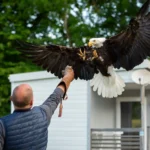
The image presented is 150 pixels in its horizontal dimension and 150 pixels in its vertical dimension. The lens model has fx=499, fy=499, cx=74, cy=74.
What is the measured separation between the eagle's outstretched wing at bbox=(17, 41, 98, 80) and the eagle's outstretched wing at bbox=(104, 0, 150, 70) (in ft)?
1.43

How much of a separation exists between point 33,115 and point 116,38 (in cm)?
269

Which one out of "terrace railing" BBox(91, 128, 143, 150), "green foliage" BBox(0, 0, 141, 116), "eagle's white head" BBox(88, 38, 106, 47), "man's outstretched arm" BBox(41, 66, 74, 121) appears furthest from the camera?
"green foliage" BBox(0, 0, 141, 116)

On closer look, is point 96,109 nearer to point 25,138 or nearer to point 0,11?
point 25,138

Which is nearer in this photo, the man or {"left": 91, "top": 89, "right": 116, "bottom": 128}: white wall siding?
the man

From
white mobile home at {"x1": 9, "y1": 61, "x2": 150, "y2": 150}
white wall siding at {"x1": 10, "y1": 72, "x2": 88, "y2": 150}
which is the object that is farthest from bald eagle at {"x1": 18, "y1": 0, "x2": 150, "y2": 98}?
white wall siding at {"x1": 10, "y1": 72, "x2": 88, "y2": 150}

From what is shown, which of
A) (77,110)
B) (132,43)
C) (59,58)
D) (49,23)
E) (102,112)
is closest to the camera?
(59,58)

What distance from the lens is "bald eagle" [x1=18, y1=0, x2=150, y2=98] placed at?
16.3ft

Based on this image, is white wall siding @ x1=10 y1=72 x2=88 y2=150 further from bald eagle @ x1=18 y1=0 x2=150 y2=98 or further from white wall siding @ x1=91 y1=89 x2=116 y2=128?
bald eagle @ x1=18 y1=0 x2=150 y2=98

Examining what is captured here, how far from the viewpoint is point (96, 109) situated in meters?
10.1

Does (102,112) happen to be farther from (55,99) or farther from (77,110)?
(55,99)

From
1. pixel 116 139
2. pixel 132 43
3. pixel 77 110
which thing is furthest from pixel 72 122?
pixel 132 43

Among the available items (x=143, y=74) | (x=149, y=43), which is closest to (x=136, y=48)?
(x=149, y=43)

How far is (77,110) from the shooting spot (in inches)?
382

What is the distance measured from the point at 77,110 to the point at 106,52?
4.60 meters
